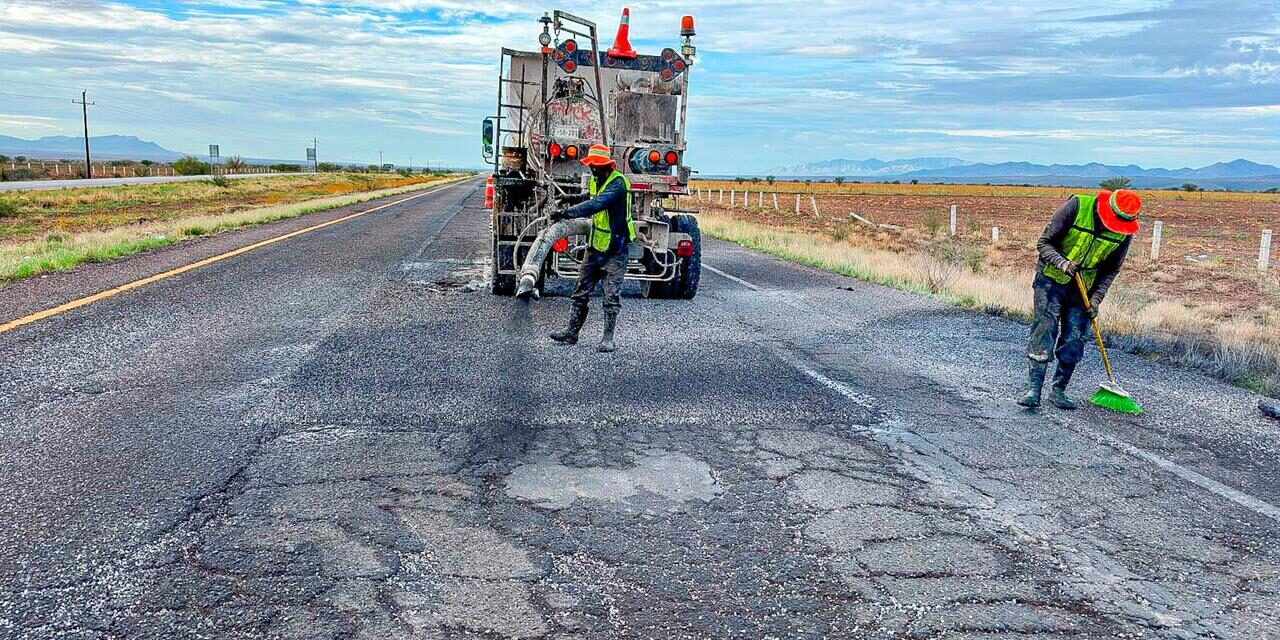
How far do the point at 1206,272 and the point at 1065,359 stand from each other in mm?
16377

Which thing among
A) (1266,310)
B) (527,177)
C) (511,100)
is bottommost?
(1266,310)

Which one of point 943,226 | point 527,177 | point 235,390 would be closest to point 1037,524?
point 235,390

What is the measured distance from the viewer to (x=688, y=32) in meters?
11.0

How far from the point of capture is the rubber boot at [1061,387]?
21.2 ft

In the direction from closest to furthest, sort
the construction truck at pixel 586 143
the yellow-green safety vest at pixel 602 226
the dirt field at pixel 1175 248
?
the yellow-green safety vest at pixel 602 226 → the construction truck at pixel 586 143 → the dirt field at pixel 1175 248

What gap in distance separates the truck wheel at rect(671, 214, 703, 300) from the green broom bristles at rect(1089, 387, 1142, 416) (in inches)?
204

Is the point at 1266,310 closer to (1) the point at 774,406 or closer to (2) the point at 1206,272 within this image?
(2) the point at 1206,272

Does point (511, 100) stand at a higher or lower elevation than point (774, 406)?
higher

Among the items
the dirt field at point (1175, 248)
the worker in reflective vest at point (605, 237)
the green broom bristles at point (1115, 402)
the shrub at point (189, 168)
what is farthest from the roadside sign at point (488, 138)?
the shrub at point (189, 168)

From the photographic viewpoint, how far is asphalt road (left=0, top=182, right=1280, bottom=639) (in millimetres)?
3242

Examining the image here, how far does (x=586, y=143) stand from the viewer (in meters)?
10.6

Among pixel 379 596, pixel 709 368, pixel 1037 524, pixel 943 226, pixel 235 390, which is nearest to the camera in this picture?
pixel 379 596

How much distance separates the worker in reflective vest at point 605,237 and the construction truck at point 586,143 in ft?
7.05

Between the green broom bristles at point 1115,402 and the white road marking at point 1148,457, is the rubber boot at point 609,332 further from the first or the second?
Answer: the green broom bristles at point 1115,402
